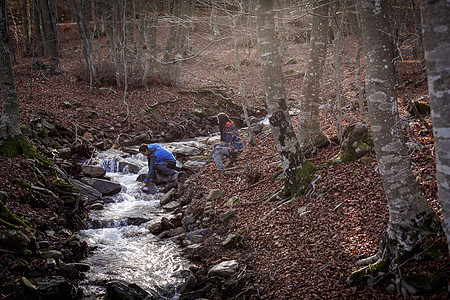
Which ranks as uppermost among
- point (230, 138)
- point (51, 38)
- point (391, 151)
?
point (51, 38)

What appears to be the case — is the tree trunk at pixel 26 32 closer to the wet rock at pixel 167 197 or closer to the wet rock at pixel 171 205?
the wet rock at pixel 167 197

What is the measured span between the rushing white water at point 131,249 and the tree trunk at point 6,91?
9.99 feet

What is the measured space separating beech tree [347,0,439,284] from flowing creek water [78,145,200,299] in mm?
3655

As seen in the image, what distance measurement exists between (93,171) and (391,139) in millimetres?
9574

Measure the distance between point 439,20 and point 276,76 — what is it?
3844 millimetres

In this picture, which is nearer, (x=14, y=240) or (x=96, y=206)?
(x=14, y=240)

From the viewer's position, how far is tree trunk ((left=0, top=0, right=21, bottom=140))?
328 inches

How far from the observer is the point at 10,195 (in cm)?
679

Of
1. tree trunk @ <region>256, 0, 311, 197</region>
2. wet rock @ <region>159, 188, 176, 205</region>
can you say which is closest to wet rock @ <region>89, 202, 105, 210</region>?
wet rock @ <region>159, 188, 176, 205</region>

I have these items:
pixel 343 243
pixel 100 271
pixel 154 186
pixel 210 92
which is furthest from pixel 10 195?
pixel 210 92

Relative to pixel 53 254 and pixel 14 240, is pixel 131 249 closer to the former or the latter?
pixel 53 254

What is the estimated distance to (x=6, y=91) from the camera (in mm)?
8453

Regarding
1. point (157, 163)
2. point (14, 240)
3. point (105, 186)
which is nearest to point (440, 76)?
point (14, 240)

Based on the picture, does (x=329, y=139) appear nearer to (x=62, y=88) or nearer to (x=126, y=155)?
(x=126, y=155)
